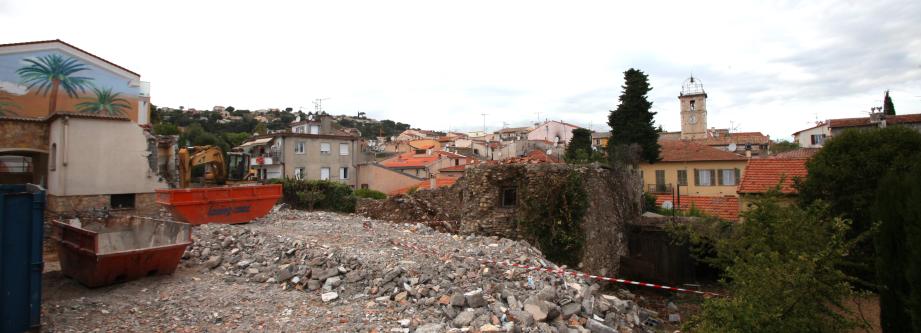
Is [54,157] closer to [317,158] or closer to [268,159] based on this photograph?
[268,159]

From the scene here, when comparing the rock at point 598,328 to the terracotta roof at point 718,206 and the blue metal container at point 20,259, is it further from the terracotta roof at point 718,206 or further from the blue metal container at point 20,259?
the terracotta roof at point 718,206

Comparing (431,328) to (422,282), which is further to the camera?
(422,282)

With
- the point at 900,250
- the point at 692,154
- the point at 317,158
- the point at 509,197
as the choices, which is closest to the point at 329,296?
the point at 509,197

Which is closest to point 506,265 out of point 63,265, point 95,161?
point 63,265

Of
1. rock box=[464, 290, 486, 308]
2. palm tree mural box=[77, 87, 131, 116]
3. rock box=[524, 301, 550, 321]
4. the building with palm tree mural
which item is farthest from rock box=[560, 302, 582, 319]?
palm tree mural box=[77, 87, 131, 116]

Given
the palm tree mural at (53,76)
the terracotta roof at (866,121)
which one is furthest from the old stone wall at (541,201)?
the terracotta roof at (866,121)

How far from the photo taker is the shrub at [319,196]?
22844 millimetres

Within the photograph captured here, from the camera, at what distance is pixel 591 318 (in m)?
7.38

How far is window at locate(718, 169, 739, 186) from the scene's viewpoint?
2956 cm

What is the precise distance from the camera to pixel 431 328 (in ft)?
21.1

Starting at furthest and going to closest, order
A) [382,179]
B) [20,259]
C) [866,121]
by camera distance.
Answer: [382,179] → [866,121] → [20,259]

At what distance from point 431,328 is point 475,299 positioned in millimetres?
908

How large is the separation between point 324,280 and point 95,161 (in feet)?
37.4

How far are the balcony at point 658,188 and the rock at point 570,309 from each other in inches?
1017
